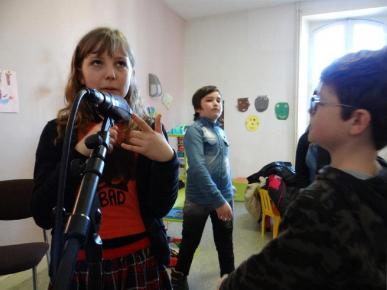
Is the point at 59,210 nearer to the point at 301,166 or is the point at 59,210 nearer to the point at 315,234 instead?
the point at 315,234

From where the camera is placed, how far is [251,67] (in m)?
4.27

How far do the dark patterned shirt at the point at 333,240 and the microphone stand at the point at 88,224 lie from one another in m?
0.33

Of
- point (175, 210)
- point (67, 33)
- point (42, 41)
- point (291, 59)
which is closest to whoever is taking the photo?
point (42, 41)

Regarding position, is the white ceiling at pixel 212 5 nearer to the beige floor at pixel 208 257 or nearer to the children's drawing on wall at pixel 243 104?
the children's drawing on wall at pixel 243 104

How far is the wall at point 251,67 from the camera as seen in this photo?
4078 millimetres

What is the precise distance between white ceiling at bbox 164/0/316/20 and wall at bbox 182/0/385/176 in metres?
0.11

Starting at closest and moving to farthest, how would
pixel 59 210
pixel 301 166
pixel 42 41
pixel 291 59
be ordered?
pixel 59 210 < pixel 301 166 < pixel 42 41 < pixel 291 59

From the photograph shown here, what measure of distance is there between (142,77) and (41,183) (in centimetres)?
282

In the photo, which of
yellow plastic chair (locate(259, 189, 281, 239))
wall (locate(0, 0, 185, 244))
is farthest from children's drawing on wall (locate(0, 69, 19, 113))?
yellow plastic chair (locate(259, 189, 281, 239))

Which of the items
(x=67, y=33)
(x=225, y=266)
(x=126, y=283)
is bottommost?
(x=225, y=266)

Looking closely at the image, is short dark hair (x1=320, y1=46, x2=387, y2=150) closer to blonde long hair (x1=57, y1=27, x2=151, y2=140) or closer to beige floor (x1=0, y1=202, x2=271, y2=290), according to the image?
blonde long hair (x1=57, y1=27, x2=151, y2=140)

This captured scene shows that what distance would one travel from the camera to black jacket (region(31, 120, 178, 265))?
74 cm

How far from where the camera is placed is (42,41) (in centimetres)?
223

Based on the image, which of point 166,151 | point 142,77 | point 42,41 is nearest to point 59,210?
point 166,151
